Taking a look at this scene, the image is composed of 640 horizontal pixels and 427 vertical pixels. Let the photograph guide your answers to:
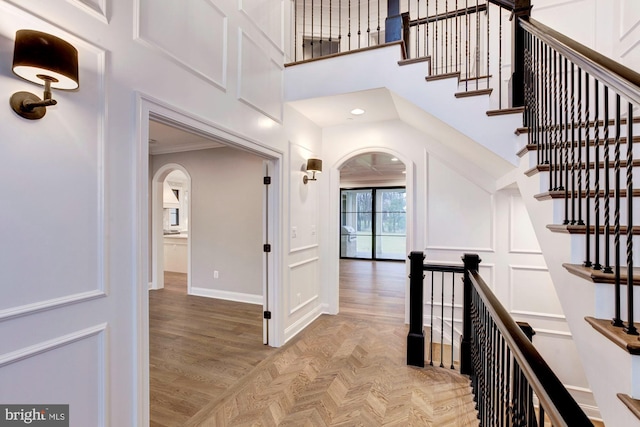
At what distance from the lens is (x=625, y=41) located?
300 centimetres

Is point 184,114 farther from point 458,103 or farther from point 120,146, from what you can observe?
point 458,103

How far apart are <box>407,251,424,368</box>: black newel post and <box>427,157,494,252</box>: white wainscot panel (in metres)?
1.23

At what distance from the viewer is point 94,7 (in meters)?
1.47

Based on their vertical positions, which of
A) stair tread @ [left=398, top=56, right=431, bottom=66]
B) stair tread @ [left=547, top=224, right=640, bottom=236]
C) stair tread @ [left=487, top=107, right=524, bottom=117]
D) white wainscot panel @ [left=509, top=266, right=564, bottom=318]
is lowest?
white wainscot panel @ [left=509, top=266, right=564, bottom=318]

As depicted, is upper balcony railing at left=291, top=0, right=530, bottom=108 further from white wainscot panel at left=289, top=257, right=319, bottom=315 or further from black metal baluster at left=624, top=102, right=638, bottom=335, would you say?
white wainscot panel at left=289, top=257, right=319, bottom=315

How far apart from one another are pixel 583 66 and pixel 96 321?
260 cm

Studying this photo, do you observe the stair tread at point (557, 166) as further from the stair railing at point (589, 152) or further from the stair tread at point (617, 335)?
the stair tread at point (617, 335)

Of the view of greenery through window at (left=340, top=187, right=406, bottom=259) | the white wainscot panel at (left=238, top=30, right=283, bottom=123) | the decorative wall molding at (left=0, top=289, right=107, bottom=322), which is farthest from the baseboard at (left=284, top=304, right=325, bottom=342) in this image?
the view of greenery through window at (left=340, top=187, right=406, bottom=259)

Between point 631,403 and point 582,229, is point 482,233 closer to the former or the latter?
point 582,229

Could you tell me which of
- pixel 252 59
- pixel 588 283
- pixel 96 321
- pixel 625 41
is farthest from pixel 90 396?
pixel 625 41

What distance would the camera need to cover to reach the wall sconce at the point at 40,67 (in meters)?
1.12

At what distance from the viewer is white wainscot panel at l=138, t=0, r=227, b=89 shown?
180 cm

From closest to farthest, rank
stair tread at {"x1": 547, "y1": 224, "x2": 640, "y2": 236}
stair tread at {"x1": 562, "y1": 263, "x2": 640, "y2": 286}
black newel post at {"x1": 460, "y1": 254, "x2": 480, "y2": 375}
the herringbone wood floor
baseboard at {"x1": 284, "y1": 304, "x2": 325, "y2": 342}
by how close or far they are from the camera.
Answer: stair tread at {"x1": 562, "y1": 263, "x2": 640, "y2": 286}
stair tread at {"x1": 547, "y1": 224, "x2": 640, "y2": 236}
the herringbone wood floor
black newel post at {"x1": 460, "y1": 254, "x2": 480, "y2": 375}
baseboard at {"x1": 284, "y1": 304, "x2": 325, "y2": 342}

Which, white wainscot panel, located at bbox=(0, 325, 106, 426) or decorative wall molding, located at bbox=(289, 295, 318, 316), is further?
decorative wall molding, located at bbox=(289, 295, 318, 316)
